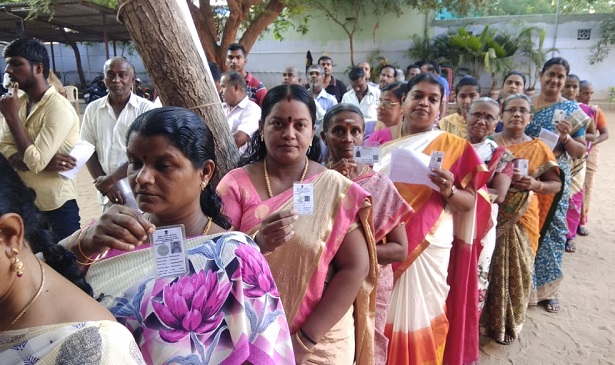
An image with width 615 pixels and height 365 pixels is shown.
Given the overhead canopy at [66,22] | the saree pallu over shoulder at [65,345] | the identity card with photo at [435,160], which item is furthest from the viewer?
the overhead canopy at [66,22]

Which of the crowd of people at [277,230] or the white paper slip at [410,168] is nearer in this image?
the crowd of people at [277,230]

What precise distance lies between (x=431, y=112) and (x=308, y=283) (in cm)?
135

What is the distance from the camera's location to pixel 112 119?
10.9 feet

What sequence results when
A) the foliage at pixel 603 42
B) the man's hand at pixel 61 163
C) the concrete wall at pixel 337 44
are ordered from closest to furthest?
the man's hand at pixel 61 163 → the foliage at pixel 603 42 → the concrete wall at pixel 337 44

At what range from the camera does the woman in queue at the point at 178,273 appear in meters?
1.09

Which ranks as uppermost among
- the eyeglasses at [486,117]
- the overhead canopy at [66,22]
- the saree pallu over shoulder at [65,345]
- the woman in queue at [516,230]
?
the overhead canopy at [66,22]

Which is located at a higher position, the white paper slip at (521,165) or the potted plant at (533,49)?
the potted plant at (533,49)

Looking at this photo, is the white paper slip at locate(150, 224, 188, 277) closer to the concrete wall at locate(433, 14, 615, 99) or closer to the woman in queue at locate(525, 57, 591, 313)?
the woman in queue at locate(525, 57, 591, 313)

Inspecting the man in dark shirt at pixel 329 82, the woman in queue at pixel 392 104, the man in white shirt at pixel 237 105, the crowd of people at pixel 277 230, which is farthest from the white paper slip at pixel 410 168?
the man in dark shirt at pixel 329 82

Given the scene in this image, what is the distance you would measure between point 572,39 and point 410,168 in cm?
1732

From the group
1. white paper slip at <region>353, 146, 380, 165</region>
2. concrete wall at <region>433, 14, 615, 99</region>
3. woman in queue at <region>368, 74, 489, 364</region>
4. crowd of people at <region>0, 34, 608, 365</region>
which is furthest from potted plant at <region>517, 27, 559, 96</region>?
white paper slip at <region>353, 146, 380, 165</region>

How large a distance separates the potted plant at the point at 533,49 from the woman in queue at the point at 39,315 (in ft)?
55.6

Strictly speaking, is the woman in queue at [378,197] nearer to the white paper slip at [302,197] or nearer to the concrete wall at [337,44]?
the white paper slip at [302,197]

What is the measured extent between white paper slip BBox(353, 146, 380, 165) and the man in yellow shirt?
1913mm
